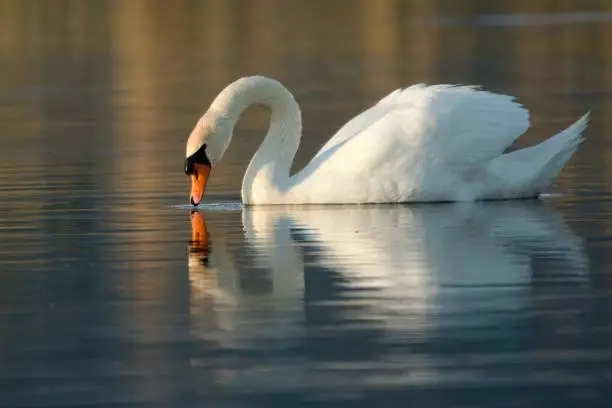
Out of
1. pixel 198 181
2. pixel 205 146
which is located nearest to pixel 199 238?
pixel 198 181

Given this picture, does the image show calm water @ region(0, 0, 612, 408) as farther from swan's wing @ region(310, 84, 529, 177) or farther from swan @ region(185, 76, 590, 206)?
swan's wing @ region(310, 84, 529, 177)

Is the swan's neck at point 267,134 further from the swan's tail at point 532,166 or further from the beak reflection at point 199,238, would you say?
the swan's tail at point 532,166

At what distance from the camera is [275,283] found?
10.5m

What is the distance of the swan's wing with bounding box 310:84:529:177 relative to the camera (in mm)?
14117

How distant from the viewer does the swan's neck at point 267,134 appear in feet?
48.1

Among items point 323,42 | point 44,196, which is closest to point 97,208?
point 44,196

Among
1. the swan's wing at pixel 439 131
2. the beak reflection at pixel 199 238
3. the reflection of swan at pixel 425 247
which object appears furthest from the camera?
the swan's wing at pixel 439 131

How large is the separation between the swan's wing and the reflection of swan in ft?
1.08

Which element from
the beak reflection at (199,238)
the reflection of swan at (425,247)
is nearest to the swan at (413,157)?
the reflection of swan at (425,247)

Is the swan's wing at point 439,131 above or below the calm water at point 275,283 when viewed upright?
above

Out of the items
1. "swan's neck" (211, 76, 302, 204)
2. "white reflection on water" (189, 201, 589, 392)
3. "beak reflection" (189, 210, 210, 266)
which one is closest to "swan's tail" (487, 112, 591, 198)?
"white reflection on water" (189, 201, 589, 392)

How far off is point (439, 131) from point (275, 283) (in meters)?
4.01

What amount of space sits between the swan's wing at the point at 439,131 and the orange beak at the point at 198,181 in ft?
2.85

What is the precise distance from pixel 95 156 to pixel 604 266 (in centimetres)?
852
